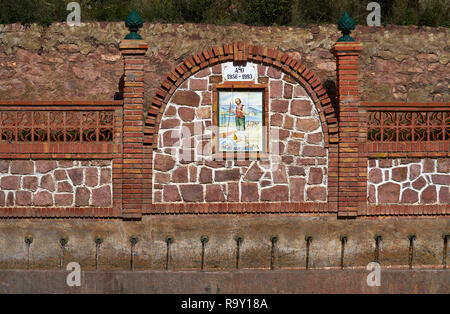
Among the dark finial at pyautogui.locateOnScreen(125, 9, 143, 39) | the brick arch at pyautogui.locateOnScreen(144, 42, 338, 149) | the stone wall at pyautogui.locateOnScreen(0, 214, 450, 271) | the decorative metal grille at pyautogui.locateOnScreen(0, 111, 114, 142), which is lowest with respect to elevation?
the stone wall at pyautogui.locateOnScreen(0, 214, 450, 271)

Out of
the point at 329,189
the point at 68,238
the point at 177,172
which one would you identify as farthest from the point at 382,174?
the point at 68,238

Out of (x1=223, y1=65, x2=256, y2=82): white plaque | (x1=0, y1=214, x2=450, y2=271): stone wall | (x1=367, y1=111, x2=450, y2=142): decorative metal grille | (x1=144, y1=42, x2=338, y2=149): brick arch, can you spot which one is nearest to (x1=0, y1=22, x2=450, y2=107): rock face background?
(x1=367, y1=111, x2=450, y2=142): decorative metal grille

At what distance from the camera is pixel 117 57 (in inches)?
450

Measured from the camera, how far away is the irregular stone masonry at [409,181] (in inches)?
343

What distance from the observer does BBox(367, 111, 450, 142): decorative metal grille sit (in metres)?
8.68

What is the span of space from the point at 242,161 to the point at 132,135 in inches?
67.8

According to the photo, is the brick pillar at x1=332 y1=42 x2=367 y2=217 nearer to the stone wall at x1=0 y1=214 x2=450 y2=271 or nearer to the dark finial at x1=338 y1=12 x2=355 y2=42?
the dark finial at x1=338 y1=12 x2=355 y2=42

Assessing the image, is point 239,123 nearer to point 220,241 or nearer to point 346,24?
point 220,241

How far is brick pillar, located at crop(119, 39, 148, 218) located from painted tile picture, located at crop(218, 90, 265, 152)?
124cm

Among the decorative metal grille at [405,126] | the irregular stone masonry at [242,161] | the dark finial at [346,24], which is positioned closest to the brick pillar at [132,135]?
the irregular stone masonry at [242,161]

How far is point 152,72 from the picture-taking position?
11297mm

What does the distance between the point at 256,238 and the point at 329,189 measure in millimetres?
1360

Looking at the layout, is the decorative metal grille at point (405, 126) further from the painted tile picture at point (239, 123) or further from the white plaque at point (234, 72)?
the white plaque at point (234, 72)

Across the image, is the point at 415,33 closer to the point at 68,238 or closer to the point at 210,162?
the point at 210,162
